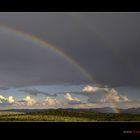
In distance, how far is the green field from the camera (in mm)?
5805

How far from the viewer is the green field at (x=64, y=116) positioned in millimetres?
5805

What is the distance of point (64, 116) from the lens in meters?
5.84
